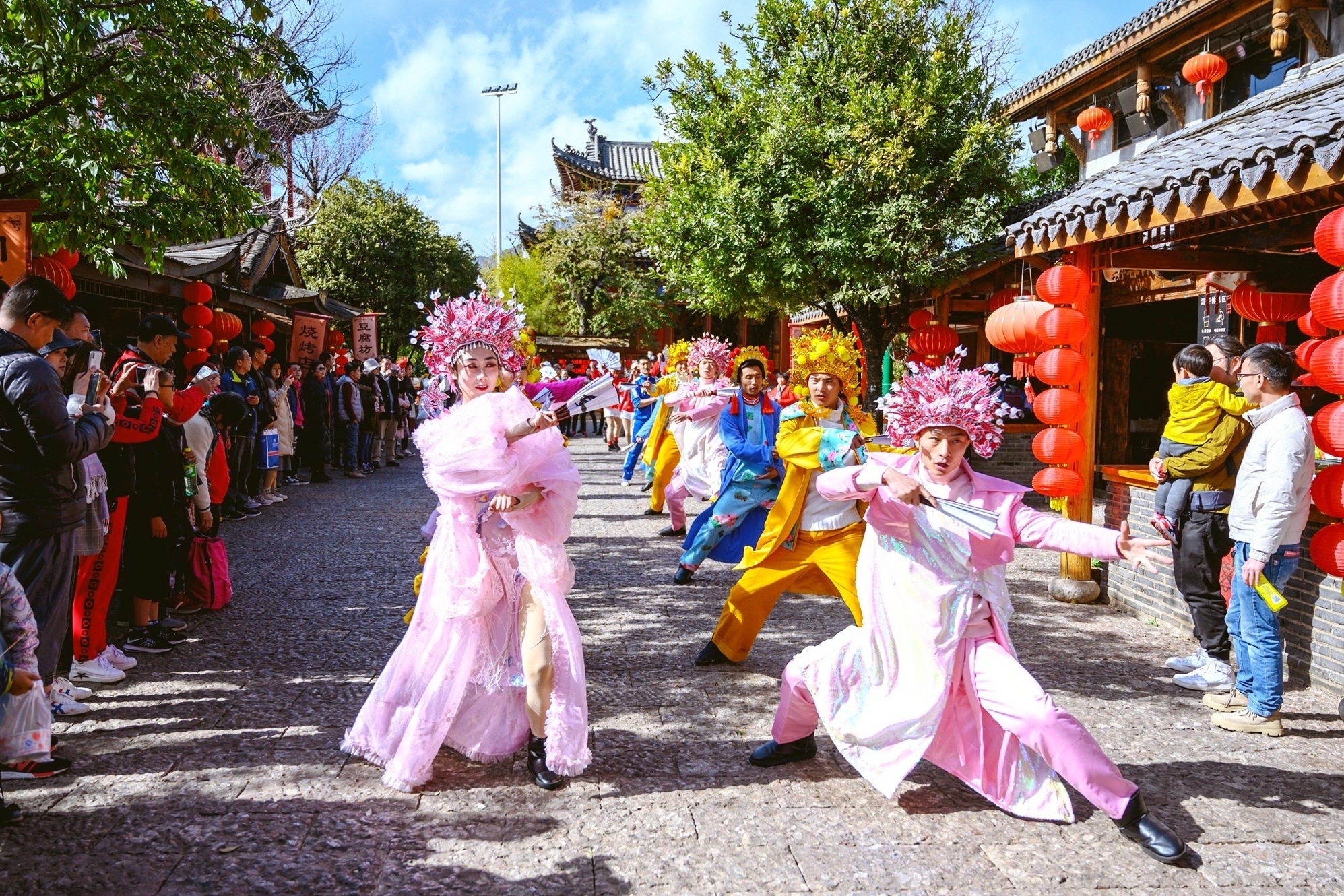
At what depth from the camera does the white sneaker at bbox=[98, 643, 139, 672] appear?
4.78 m

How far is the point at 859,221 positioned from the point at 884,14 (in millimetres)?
2936

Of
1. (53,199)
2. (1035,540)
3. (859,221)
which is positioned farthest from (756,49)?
(1035,540)

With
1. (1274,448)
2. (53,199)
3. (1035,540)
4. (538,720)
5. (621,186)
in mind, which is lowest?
(538,720)

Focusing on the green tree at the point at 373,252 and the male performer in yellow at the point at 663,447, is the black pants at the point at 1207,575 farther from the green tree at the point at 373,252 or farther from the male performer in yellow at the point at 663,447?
the green tree at the point at 373,252

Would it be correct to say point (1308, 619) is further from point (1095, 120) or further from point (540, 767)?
point (1095, 120)

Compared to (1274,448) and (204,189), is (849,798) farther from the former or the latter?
(204,189)

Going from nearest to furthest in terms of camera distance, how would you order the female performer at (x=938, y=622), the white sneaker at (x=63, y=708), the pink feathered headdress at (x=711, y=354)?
1. the female performer at (x=938, y=622)
2. the white sneaker at (x=63, y=708)
3. the pink feathered headdress at (x=711, y=354)

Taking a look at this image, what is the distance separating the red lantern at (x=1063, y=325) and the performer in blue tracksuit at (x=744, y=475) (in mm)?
2140

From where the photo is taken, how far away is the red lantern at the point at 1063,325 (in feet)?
22.3

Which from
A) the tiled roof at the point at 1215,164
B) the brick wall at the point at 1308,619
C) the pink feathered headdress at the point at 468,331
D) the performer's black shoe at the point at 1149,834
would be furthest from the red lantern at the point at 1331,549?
the pink feathered headdress at the point at 468,331

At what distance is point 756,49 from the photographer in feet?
44.8

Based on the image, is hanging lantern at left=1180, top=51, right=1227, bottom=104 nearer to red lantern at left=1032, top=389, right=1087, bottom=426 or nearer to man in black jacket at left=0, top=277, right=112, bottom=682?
red lantern at left=1032, top=389, right=1087, bottom=426

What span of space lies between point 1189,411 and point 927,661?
2897 mm

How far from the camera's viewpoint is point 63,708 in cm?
417
